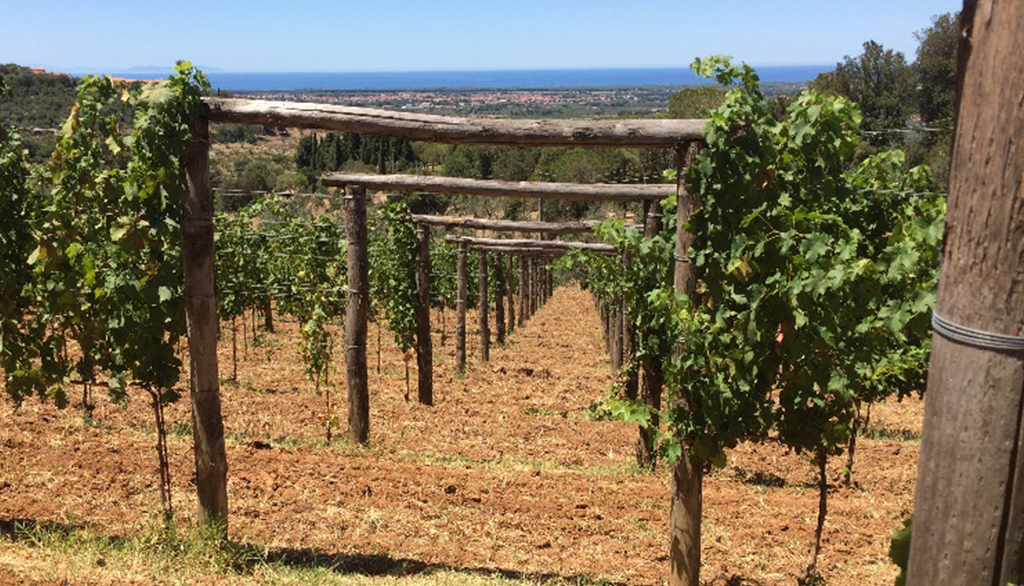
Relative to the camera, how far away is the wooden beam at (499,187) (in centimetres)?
858

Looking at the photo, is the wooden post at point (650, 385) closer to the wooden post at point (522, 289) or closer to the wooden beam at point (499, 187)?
the wooden beam at point (499, 187)

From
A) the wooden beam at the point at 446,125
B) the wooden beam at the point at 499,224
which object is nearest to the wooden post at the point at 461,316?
the wooden beam at the point at 499,224

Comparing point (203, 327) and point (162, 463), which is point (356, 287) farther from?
point (203, 327)

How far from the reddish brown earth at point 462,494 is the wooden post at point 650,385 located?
0.27 metres

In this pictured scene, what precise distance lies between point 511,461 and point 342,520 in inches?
114

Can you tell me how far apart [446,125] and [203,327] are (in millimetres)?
1757

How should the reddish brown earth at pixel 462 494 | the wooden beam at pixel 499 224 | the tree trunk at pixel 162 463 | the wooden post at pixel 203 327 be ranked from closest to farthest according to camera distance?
1. the wooden post at pixel 203 327
2. the tree trunk at pixel 162 463
3. the reddish brown earth at pixel 462 494
4. the wooden beam at pixel 499 224

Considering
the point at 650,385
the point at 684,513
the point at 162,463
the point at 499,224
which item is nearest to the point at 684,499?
the point at 684,513

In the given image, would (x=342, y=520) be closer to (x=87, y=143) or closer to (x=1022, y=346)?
(x=87, y=143)

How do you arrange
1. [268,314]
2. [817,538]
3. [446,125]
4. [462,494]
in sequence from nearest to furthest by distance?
[446,125] → [817,538] → [462,494] → [268,314]

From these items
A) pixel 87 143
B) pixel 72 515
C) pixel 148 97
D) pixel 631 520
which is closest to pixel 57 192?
pixel 87 143

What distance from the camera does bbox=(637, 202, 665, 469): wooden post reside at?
302 inches

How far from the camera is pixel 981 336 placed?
207cm

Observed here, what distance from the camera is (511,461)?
8.64 metres
